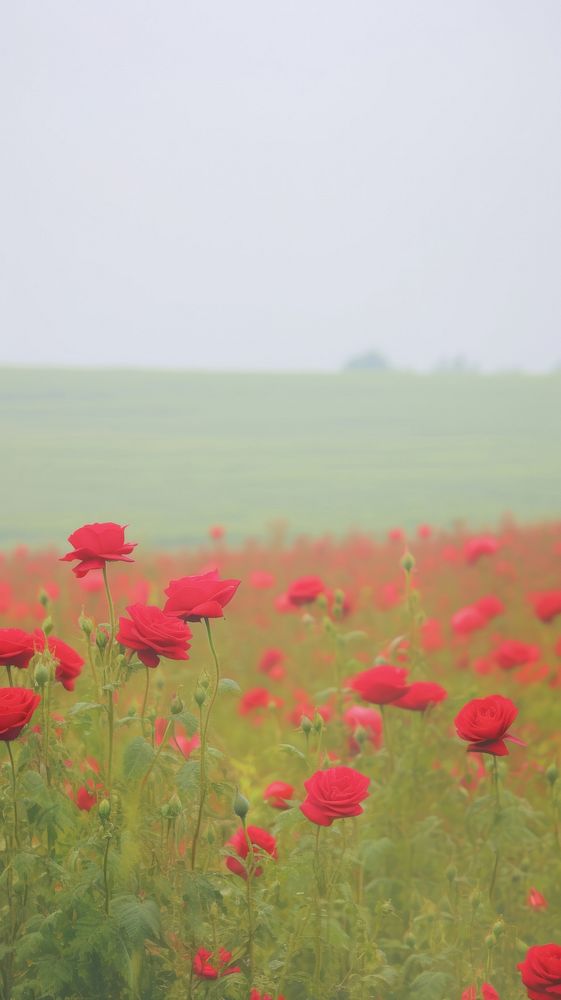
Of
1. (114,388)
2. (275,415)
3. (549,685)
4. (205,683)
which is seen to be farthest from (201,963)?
(114,388)

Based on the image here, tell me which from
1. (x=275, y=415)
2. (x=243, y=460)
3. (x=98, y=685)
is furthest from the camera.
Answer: (x=275, y=415)

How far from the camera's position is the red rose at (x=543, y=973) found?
3.52ft

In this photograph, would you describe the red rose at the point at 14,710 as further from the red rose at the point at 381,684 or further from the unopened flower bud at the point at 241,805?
the red rose at the point at 381,684

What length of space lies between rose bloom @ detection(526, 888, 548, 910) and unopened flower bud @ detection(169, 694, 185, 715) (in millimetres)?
741

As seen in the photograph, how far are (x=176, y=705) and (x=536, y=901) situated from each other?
0.76 m

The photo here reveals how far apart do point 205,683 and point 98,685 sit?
116 millimetres

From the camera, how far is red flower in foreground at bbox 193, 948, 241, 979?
1083 millimetres

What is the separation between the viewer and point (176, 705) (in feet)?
3.53

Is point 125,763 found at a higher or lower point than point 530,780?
higher

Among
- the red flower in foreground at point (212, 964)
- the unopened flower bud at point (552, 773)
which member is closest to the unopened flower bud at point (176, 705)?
the red flower in foreground at point (212, 964)

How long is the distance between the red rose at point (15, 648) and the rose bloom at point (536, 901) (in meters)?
0.84

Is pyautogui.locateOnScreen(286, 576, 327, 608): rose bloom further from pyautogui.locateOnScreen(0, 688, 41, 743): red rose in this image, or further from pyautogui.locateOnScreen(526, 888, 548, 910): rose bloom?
pyautogui.locateOnScreen(0, 688, 41, 743): red rose

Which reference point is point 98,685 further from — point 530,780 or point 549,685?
point 549,685

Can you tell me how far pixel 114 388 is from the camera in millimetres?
9375
